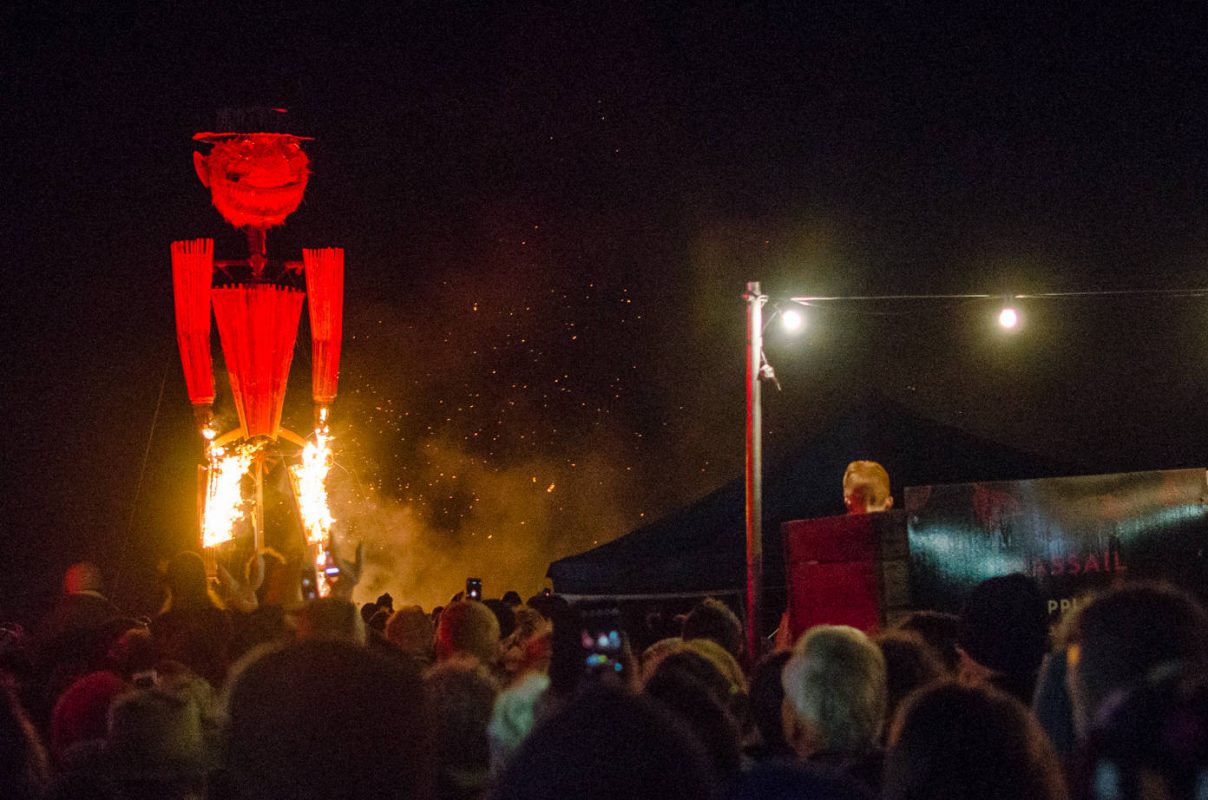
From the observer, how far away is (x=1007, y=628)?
561 cm

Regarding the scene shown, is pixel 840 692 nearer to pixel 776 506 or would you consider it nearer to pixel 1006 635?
pixel 1006 635

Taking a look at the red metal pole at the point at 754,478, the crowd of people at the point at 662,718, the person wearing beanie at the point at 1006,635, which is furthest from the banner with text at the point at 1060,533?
the red metal pole at the point at 754,478

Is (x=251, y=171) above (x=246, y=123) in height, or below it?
below

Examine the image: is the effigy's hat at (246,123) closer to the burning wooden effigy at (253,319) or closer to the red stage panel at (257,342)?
the burning wooden effigy at (253,319)

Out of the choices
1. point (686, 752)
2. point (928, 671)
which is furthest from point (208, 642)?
point (686, 752)

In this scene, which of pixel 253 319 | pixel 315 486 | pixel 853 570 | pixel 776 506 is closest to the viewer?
pixel 853 570

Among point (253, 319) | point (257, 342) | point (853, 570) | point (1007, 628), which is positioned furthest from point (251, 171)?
point (1007, 628)

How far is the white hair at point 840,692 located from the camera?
480 centimetres

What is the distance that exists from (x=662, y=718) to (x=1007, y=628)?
3.32 metres

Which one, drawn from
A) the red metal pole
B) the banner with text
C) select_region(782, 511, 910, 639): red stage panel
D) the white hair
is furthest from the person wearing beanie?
the red metal pole

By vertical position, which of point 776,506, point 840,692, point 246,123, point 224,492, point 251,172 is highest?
point 246,123

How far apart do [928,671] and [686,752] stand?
3.43 meters

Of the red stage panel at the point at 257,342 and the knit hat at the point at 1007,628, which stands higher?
the red stage panel at the point at 257,342

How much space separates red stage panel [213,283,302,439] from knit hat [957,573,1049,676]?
2835cm
